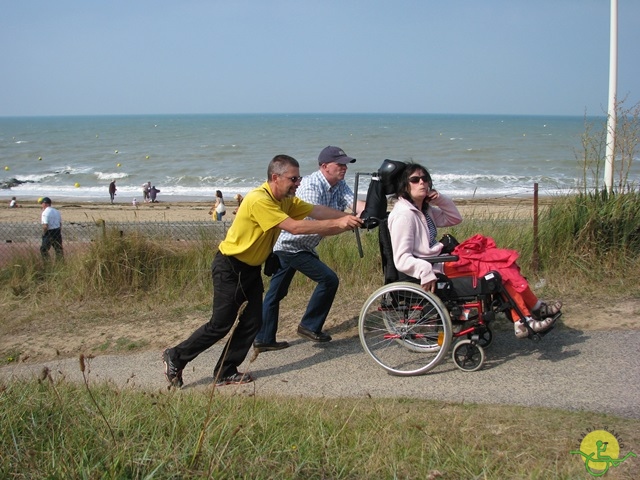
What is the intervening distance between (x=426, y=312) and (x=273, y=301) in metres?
1.51

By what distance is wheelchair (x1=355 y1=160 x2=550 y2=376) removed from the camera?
16.8 feet

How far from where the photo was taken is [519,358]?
534cm

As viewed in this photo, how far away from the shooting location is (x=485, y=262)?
525 cm

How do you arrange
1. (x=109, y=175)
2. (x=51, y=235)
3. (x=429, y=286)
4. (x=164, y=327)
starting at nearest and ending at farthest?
(x=429, y=286), (x=164, y=327), (x=51, y=235), (x=109, y=175)

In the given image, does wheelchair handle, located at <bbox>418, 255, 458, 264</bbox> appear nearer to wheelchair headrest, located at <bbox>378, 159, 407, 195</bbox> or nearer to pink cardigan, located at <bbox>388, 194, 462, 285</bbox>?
pink cardigan, located at <bbox>388, 194, 462, 285</bbox>

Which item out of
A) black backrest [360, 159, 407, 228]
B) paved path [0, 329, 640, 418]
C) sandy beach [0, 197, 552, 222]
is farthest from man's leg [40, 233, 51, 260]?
sandy beach [0, 197, 552, 222]

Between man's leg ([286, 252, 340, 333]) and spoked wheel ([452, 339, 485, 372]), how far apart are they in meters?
1.28

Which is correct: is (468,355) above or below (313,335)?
above

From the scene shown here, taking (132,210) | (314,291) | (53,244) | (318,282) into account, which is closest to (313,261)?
(318,282)

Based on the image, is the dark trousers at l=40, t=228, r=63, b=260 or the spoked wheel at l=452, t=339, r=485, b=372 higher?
the dark trousers at l=40, t=228, r=63, b=260

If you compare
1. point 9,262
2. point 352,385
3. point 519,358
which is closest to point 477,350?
point 519,358

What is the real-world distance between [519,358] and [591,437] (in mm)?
1634

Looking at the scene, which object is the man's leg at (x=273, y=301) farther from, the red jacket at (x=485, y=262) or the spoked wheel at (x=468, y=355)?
the spoked wheel at (x=468, y=355)
